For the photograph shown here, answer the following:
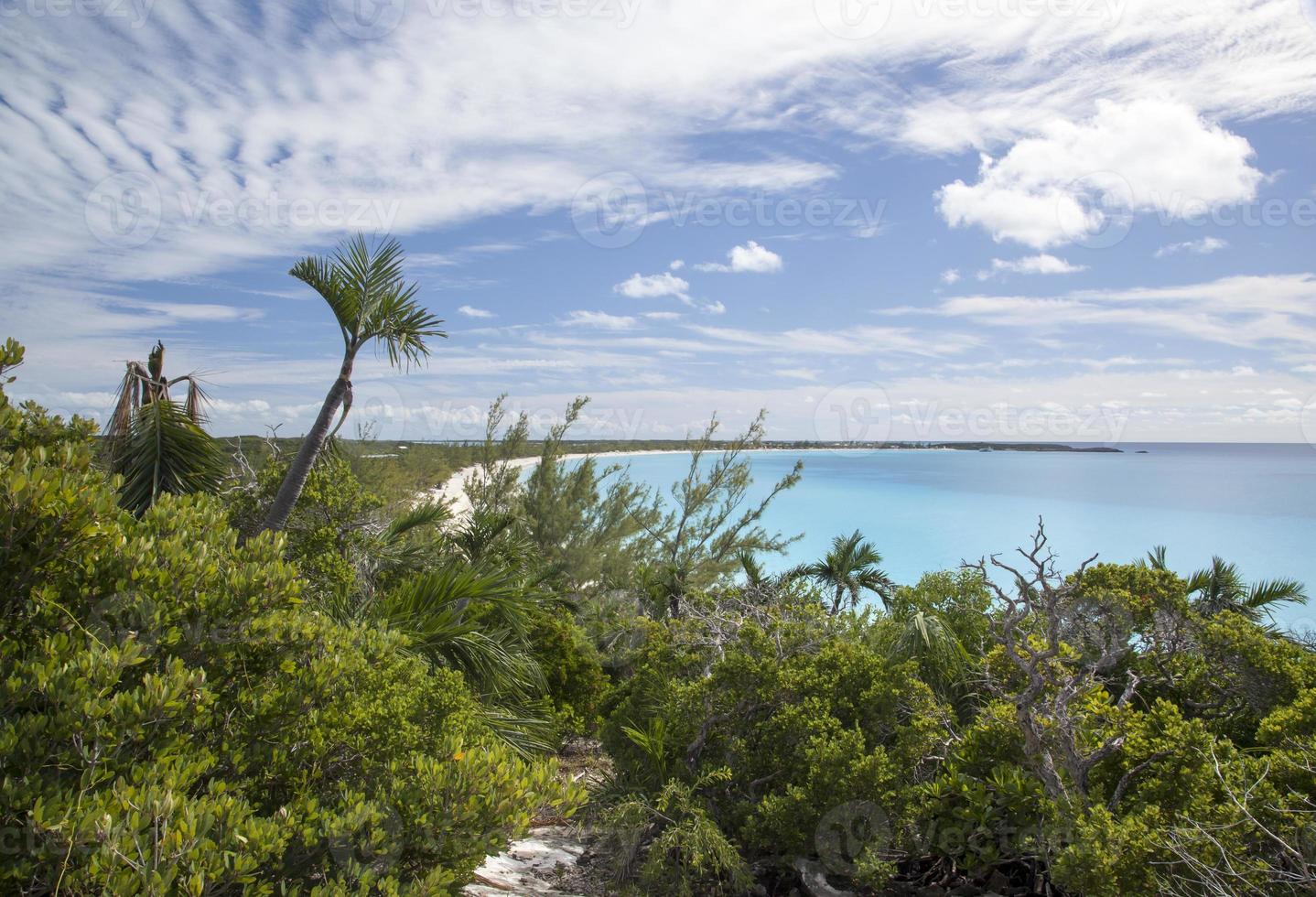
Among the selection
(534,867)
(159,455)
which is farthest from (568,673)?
(159,455)

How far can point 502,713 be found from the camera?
6496 mm

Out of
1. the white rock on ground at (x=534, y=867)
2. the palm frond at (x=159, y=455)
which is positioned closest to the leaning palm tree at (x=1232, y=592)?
the white rock on ground at (x=534, y=867)

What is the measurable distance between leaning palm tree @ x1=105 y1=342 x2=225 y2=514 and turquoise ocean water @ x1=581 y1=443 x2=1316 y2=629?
1522cm

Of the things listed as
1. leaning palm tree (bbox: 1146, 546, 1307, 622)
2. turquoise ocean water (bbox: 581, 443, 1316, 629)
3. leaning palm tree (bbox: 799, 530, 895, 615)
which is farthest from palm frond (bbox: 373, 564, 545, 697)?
turquoise ocean water (bbox: 581, 443, 1316, 629)

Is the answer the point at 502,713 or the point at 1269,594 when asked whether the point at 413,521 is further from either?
the point at 1269,594

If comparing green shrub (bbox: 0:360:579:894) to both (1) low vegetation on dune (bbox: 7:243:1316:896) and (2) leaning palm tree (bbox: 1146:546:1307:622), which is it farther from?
(2) leaning palm tree (bbox: 1146:546:1307:622)

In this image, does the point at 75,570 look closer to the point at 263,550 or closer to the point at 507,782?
the point at 263,550

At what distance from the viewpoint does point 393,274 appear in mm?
6082

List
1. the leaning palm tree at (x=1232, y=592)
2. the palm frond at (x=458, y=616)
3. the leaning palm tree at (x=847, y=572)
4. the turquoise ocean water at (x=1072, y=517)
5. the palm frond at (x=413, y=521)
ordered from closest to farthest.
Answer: the palm frond at (x=458, y=616) → the palm frond at (x=413, y=521) → the leaning palm tree at (x=1232, y=592) → the leaning palm tree at (x=847, y=572) → the turquoise ocean water at (x=1072, y=517)

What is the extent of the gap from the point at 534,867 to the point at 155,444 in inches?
161

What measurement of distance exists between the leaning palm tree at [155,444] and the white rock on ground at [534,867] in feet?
11.2

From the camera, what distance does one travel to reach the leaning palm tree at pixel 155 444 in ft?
18.4

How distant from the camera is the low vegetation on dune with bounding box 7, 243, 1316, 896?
2.68 m

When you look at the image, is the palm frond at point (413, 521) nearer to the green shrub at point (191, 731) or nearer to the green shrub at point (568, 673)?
the green shrub at point (568, 673)
